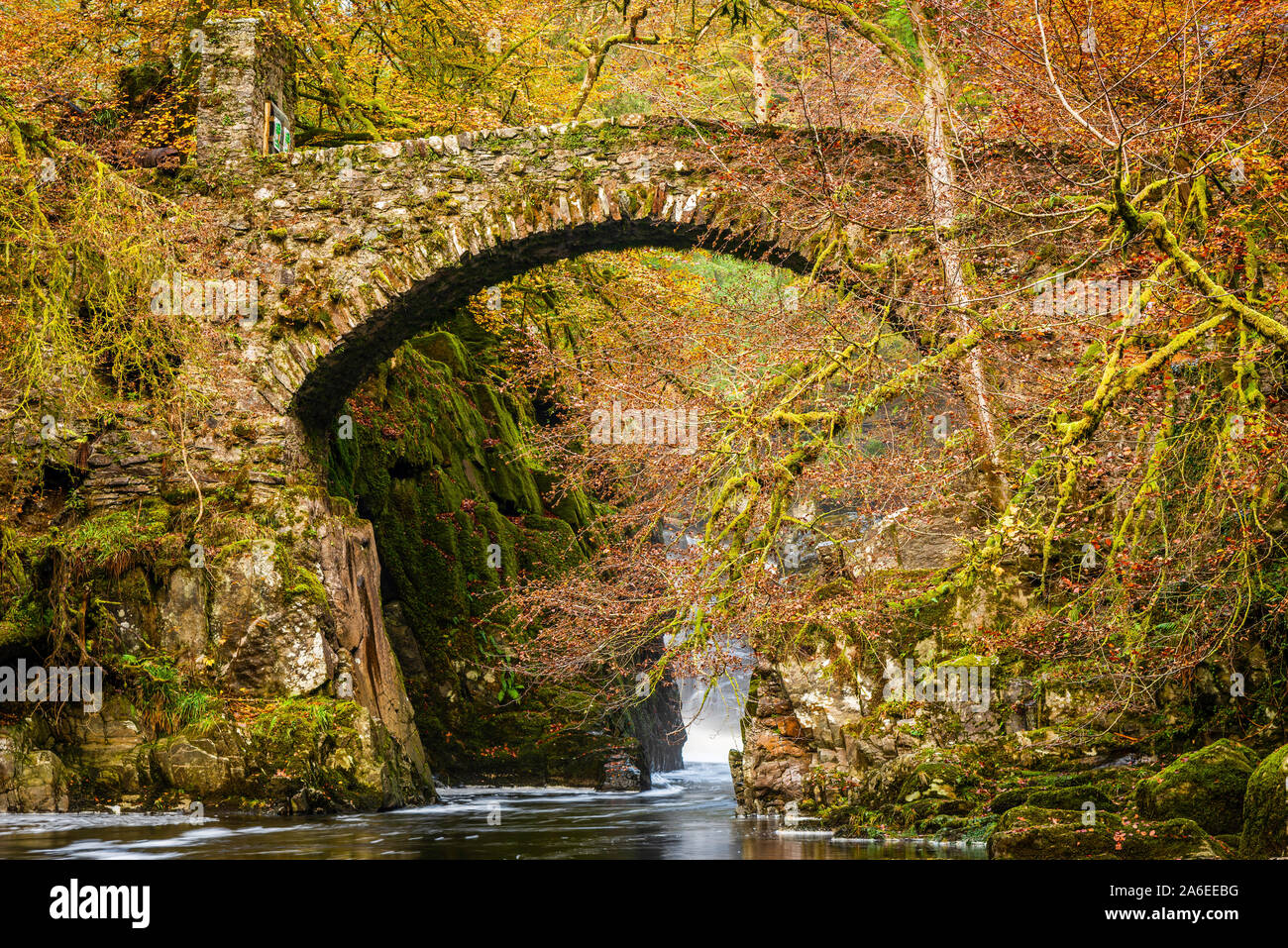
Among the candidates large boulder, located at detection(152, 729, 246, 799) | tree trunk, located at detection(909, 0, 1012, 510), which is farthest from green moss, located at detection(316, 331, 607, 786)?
tree trunk, located at detection(909, 0, 1012, 510)

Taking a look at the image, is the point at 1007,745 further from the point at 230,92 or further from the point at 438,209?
the point at 230,92

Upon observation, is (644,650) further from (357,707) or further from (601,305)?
(357,707)

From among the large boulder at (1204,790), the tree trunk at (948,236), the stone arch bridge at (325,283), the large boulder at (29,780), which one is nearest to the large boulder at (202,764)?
the stone arch bridge at (325,283)

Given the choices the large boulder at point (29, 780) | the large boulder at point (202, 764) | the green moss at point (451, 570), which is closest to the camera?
the large boulder at point (29, 780)

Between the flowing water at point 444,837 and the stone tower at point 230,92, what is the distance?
5.92 metres

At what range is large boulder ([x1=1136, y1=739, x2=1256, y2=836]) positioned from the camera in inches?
209

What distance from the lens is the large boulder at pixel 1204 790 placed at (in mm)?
5309

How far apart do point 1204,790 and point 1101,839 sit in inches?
24.1

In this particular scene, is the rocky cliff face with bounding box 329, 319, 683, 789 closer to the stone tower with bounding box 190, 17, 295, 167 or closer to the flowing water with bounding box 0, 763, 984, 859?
the flowing water with bounding box 0, 763, 984, 859

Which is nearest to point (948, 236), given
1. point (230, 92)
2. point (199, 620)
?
point (199, 620)

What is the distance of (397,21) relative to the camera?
13539 mm

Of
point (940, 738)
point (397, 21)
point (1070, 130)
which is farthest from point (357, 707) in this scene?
point (397, 21)

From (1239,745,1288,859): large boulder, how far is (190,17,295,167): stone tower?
9334mm

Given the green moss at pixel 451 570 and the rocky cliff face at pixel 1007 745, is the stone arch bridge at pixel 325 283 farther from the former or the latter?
the rocky cliff face at pixel 1007 745
